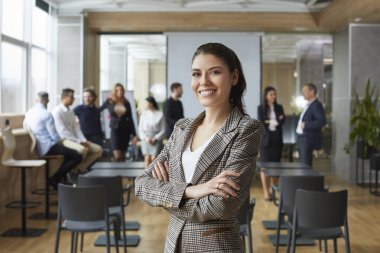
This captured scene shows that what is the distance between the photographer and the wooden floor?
18.8ft

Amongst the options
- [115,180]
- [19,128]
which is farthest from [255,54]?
[115,180]

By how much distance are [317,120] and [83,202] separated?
4852 mm

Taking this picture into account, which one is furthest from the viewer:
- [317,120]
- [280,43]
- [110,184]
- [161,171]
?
[280,43]

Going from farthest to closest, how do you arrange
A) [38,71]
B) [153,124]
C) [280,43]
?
[280,43] → [38,71] → [153,124]

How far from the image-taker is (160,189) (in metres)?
1.69

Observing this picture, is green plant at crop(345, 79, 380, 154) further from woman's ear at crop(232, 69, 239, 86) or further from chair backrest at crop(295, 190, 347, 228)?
woman's ear at crop(232, 69, 239, 86)

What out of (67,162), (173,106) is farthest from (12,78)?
(173,106)

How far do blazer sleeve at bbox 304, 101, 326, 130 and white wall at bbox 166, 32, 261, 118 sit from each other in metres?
3.36

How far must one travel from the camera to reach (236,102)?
176 centimetres

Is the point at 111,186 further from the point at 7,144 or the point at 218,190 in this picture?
the point at 218,190

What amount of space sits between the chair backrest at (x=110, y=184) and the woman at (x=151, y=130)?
4532 mm

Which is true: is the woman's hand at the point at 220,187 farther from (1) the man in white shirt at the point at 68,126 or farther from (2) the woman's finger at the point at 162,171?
(1) the man in white shirt at the point at 68,126

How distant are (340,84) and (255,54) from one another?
1.83 m

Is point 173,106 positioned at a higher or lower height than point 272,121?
higher
